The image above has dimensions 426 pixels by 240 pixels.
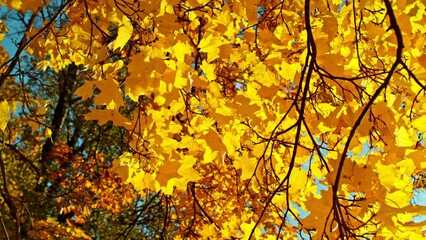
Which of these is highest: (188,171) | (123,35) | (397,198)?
(123,35)

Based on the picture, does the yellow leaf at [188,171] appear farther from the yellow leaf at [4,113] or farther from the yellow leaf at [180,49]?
the yellow leaf at [4,113]

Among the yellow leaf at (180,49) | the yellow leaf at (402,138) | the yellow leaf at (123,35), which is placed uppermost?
the yellow leaf at (180,49)

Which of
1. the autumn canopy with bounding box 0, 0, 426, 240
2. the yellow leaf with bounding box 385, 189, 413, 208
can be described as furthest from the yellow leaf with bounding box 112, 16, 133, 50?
the yellow leaf with bounding box 385, 189, 413, 208

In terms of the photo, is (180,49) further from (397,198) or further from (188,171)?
(397,198)

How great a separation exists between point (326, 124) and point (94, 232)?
816cm

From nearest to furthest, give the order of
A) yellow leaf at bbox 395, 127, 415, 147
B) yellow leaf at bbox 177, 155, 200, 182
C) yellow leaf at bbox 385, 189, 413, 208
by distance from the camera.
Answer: yellow leaf at bbox 385, 189, 413, 208 < yellow leaf at bbox 395, 127, 415, 147 < yellow leaf at bbox 177, 155, 200, 182

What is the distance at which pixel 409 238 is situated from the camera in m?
1.56

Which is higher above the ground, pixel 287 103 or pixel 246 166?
pixel 287 103

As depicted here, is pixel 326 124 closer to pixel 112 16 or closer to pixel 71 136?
pixel 112 16

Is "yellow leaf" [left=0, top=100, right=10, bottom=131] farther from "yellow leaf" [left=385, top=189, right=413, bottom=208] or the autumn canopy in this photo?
"yellow leaf" [left=385, top=189, right=413, bottom=208]

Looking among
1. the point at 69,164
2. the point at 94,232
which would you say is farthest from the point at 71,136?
the point at 94,232

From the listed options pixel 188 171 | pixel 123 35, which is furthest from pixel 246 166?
pixel 123 35

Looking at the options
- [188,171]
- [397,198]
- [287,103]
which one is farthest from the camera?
[287,103]

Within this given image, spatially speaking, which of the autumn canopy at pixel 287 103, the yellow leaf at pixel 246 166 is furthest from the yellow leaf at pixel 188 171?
the yellow leaf at pixel 246 166
